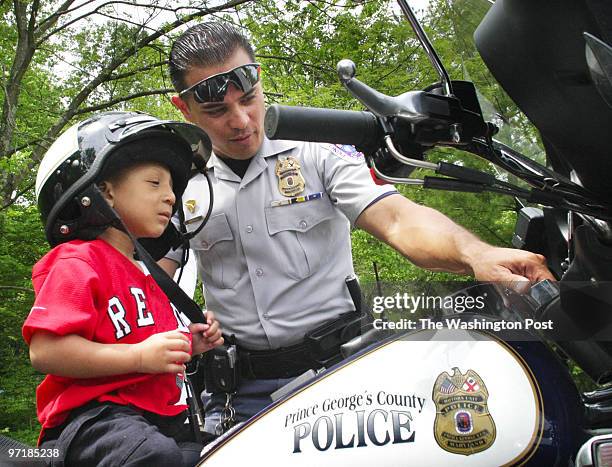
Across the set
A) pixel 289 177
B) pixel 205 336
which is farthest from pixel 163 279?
pixel 289 177

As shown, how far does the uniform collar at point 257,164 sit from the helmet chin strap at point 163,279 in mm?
550

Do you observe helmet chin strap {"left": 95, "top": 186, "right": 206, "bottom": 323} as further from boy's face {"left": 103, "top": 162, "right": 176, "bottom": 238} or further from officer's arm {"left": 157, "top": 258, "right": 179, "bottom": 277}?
officer's arm {"left": 157, "top": 258, "right": 179, "bottom": 277}

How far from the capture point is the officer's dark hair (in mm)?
2262

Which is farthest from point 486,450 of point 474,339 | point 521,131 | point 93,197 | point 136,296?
point 93,197

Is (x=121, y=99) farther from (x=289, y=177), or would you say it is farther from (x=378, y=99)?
(x=378, y=99)

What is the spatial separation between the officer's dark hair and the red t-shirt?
2.67 feet

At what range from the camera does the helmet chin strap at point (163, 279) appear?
1.62 m

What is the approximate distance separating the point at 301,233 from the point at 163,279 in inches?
22.3

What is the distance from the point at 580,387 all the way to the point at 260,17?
26.7ft

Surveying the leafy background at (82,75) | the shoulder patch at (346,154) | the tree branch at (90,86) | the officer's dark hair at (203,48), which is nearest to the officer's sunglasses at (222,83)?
the officer's dark hair at (203,48)

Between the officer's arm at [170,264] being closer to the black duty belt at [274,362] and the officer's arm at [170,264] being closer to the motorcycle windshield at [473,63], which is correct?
the black duty belt at [274,362]

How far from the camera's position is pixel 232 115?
7.07ft

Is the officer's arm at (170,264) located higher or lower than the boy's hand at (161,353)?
higher

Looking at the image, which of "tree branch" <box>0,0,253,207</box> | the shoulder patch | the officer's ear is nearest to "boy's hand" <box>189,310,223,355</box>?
the shoulder patch
